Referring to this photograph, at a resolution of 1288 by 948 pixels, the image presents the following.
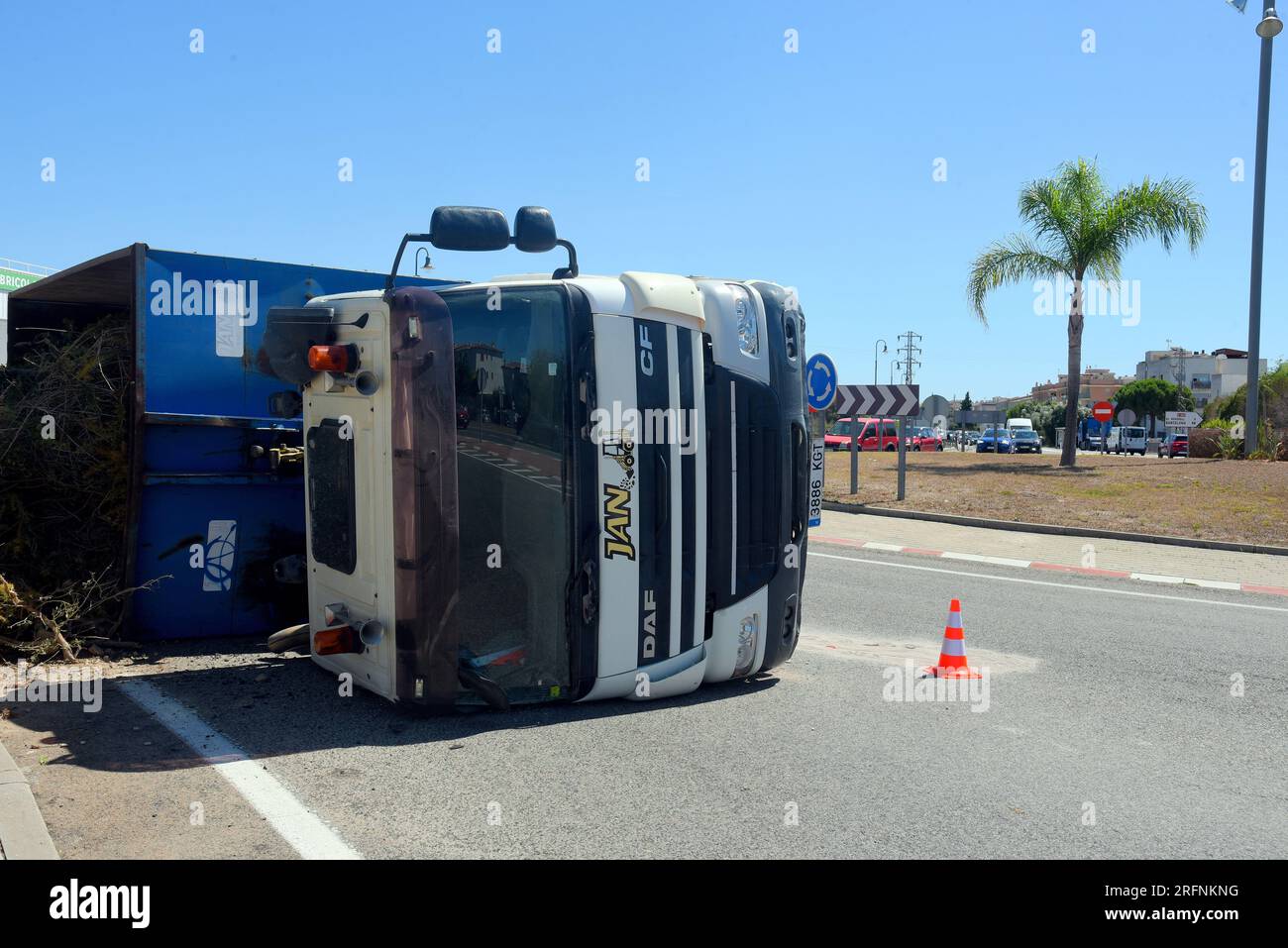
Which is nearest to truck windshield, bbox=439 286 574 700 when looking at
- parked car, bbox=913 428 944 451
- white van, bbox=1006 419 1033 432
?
white van, bbox=1006 419 1033 432

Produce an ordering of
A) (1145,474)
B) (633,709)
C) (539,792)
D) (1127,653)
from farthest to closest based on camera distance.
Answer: (1145,474), (1127,653), (633,709), (539,792)

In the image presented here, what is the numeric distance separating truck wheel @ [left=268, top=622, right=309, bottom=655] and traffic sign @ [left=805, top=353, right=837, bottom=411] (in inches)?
374

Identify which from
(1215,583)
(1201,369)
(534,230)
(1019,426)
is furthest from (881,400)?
(1201,369)

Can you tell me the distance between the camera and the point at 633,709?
5.50 meters

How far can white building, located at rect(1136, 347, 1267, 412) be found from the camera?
106 metres

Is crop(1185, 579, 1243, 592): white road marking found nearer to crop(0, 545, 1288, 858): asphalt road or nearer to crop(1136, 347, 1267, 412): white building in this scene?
crop(0, 545, 1288, 858): asphalt road

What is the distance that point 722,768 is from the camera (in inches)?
185

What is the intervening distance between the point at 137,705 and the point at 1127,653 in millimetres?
6640

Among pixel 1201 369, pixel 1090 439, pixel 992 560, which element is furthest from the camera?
pixel 1201 369

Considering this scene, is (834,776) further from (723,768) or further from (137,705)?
(137,705)

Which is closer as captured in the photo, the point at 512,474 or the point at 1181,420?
the point at 512,474

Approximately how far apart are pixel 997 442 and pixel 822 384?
119 feet

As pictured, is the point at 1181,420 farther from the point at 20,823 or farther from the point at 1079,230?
the point at 20,823
